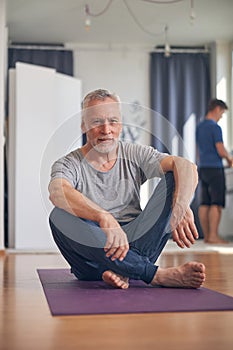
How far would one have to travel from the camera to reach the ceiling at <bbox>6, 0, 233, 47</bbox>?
6.50 meters

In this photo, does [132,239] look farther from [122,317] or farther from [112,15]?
[112,15]

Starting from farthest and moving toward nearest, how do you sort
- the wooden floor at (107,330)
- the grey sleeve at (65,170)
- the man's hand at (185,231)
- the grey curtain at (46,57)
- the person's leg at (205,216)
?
the grey curtain at (46,57), the person's leg at (205,216), the grey sleeve at (65,170), the man's hand at (185,231), the wooden floor at (107,330)

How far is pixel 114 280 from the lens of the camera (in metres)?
2.53

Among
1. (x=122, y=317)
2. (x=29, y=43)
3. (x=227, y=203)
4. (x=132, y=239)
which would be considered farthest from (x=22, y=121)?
(x=122, y=317)

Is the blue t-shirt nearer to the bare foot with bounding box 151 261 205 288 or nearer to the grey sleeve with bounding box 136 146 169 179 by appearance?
the grey sleeve with bounding box 136 146 169 179

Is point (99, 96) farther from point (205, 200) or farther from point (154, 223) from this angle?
point (205, 200)

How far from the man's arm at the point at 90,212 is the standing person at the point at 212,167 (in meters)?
4.22

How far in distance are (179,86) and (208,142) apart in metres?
1.71

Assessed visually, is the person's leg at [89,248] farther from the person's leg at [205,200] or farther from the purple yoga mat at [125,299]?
the person's leg at [205,200]

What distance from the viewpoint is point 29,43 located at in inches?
313

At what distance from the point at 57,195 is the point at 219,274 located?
1.29 metres

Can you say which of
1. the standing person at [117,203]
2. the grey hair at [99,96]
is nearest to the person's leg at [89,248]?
the standing person at [117,203]

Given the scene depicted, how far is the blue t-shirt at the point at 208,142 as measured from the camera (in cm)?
653

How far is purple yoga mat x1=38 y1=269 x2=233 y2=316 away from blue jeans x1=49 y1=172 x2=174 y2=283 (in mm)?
97
